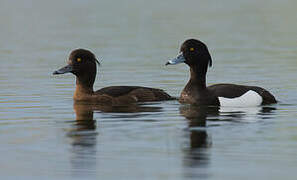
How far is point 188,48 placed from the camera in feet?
58.4

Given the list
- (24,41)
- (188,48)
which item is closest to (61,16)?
(24,41)

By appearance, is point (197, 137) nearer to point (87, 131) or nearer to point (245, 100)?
point (87, 131)

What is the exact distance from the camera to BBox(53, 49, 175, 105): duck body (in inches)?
707

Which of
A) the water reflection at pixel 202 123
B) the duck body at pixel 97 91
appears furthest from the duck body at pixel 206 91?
the duck body at pixel 97 91

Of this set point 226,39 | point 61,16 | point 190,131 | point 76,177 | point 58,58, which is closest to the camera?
point 76,177

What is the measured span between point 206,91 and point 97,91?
2333 millimetres

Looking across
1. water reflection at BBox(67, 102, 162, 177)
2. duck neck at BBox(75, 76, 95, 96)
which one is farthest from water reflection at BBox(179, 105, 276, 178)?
duck neck at BBox(75, 76, 95, 96)

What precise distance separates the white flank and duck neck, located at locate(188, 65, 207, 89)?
697 mm

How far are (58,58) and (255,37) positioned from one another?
9418mm

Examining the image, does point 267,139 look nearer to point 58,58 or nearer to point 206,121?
point 206,121

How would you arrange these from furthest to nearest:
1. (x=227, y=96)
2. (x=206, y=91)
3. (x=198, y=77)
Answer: (x=198, y=77) < (x=206, y=91) < (x=227, y=96)

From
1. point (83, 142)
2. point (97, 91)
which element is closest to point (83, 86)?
point (97, 91)

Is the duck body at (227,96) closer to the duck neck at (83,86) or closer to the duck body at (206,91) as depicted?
the duck body at (206,91)

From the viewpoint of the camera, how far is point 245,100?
56.1 ft
